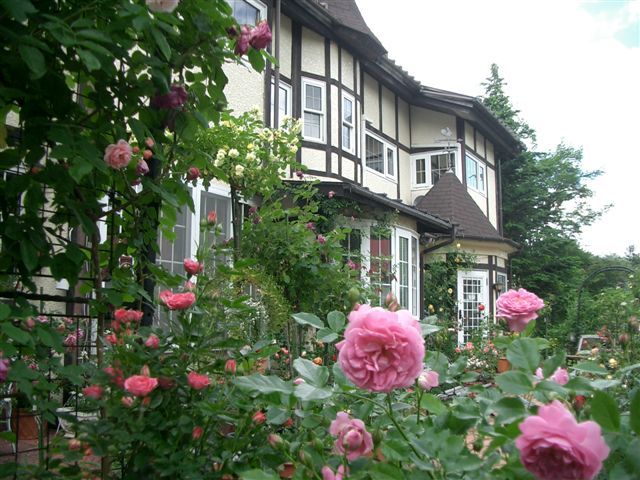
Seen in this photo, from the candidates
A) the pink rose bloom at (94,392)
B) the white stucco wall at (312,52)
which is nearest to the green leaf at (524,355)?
the pink rose bloom at (94,392)

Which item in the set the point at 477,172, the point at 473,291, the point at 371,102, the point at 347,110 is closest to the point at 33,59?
the point at 347,110

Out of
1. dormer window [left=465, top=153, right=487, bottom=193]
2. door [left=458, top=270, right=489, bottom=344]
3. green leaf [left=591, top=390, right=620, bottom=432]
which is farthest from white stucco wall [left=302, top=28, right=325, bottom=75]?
green leaf [left=591, top=390, right=620, bottom=432]

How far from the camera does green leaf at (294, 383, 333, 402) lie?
104 cm

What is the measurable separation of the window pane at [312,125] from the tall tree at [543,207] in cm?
1202

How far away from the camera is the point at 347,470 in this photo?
3.47ft

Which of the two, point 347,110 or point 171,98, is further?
point 347,110

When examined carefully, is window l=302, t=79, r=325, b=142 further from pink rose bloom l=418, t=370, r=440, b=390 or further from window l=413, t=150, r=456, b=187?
pink rose bloom l=418, t=370, r=440, b=390

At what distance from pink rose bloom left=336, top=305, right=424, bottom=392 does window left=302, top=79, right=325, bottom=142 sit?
8.92 metres

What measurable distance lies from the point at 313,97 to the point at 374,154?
2766 mm

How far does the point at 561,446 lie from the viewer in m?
0.72

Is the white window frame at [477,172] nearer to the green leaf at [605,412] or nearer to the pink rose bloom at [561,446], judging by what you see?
the green leaf at [605,412]

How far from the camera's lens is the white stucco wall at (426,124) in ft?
45.7

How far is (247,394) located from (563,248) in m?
21.2

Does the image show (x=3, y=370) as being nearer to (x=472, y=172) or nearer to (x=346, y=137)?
(x=346, y=137)
